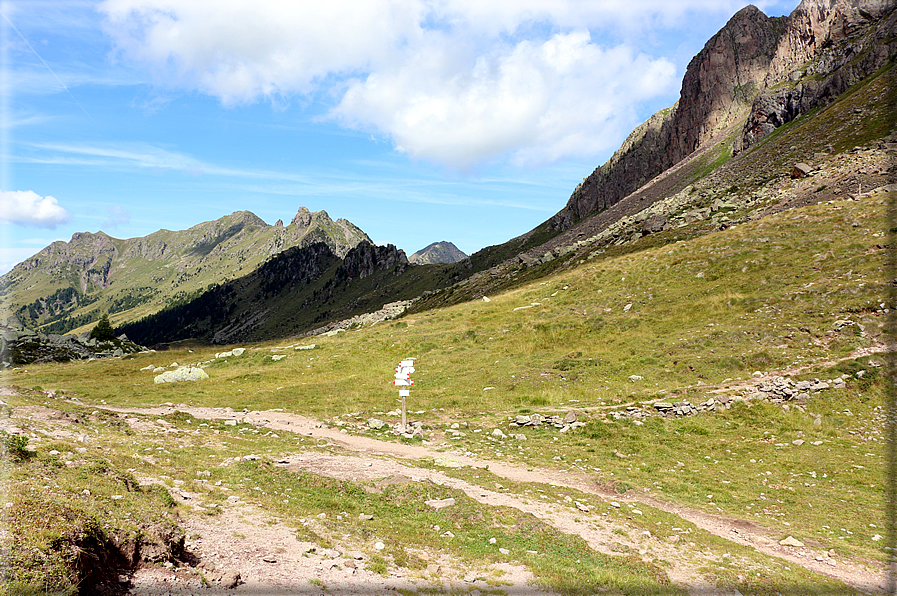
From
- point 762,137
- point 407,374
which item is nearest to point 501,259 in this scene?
point 762,137

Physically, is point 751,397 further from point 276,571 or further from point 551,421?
point 276,571

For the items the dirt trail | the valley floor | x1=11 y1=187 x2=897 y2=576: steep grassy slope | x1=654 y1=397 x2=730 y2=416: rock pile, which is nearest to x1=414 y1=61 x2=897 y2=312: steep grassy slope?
x1=11 y1=187 x2=897 y2=576: steep grassy slope

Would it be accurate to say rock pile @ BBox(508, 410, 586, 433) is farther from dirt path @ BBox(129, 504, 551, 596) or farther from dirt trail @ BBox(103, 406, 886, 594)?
dirt path @ BBox(129, 504, 551, 596)

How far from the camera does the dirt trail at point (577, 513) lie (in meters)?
12.0

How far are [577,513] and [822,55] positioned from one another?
151413mm

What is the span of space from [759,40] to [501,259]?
385ft

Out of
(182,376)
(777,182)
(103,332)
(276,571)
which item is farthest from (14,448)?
(103,332)

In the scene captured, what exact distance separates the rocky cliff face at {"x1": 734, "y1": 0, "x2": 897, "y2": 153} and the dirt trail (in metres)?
120

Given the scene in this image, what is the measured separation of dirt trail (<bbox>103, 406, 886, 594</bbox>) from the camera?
472 inches

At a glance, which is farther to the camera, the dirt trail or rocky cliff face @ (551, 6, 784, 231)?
rocky cliff face @ (551, 6, 784, 231)

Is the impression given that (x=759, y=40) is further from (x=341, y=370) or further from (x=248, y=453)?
(x=248, y=453)

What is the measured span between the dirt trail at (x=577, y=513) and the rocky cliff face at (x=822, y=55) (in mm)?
120000

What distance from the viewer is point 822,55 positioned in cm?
11119

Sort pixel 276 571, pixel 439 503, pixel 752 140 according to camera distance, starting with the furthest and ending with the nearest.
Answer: pixel 752 140 → pixel 439 503 → pixel 276 571
